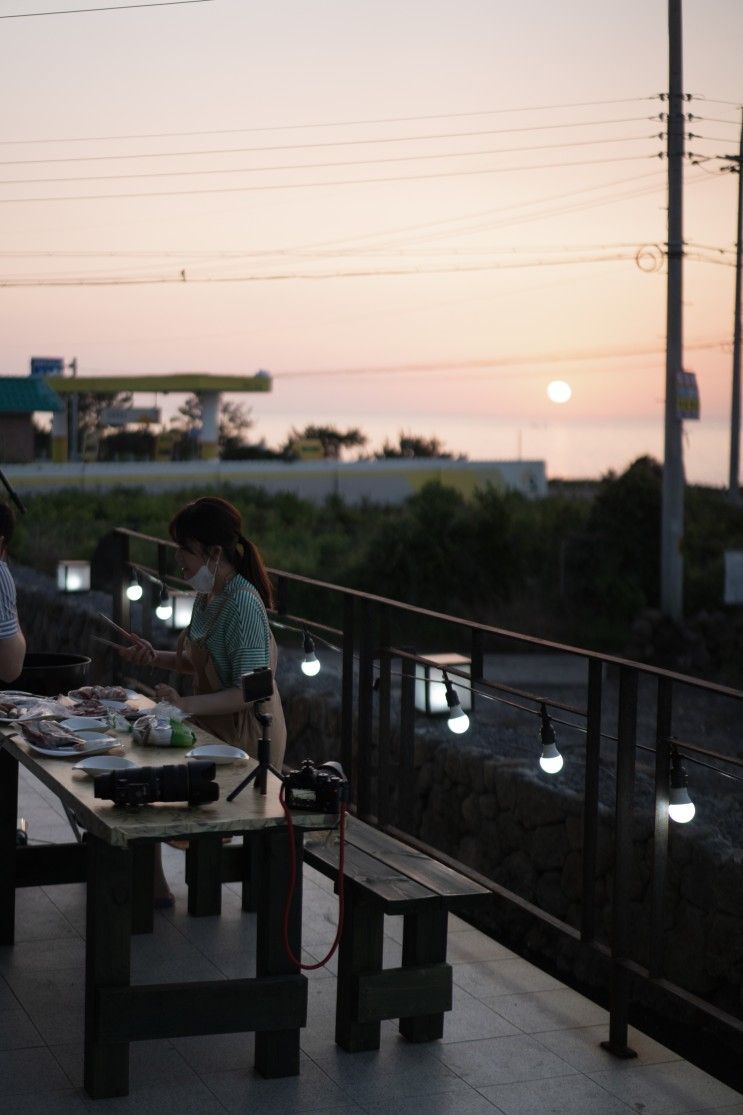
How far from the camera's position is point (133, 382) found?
46.8 meters

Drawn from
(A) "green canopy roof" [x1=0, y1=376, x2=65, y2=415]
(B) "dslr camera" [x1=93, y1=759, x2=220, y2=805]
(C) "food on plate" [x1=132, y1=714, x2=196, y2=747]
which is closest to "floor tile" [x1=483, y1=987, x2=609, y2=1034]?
(C) "food on plate" [x1=132, y1=714, x2=196, y2=747]

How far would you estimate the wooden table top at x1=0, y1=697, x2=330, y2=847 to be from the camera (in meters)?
3.02

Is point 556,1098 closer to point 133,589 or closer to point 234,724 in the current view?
point 234,724

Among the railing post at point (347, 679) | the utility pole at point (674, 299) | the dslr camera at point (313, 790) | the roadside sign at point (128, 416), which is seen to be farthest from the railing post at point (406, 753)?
the roadside sign at point (128, 416)

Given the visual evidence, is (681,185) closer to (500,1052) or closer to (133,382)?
(500,1052)

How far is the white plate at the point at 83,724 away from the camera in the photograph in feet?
12.4

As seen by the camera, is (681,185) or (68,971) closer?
(68,971)

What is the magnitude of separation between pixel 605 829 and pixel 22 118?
9676mm

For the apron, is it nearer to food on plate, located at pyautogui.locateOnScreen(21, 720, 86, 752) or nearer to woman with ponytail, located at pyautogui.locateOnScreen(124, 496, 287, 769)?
woman with ponytail, located at pyautogui.locateOnScreen(124, 496, 287, 769)

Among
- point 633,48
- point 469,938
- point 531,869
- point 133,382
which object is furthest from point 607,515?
point 133,382

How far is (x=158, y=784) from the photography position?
3109 millimetres

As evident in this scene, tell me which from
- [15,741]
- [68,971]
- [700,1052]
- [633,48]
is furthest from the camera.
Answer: [633,48]

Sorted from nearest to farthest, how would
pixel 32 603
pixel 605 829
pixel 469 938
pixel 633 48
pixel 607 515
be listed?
pixel 469 938
pixel 605 829
pixel 32 603
pixel 633 48
pixel 607 515

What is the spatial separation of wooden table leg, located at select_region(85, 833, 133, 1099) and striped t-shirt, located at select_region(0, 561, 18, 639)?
108 cm
